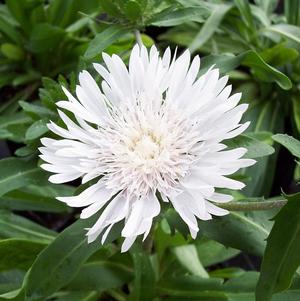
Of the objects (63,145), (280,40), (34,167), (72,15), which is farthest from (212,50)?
(63,145)

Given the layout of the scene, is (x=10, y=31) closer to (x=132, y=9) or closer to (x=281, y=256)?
(x=132, y=9)

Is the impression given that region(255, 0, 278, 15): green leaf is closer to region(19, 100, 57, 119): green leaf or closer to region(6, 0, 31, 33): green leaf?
region(6, 0, 31, 33): green leaf

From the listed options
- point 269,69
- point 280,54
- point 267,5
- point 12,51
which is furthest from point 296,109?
point 12,51

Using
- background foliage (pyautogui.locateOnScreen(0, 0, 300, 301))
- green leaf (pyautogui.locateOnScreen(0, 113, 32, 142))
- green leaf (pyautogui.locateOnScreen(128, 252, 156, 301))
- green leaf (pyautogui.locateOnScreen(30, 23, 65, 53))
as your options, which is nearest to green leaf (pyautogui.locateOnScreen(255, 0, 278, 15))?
background foliage (pyautogui.locateOnScreen(0, 0, 300, 301))

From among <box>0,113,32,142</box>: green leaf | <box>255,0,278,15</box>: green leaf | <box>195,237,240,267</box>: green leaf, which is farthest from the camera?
<box>255,0,278,15</box>: green leaf

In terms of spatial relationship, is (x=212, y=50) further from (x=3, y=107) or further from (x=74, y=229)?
(x=74, y=229)

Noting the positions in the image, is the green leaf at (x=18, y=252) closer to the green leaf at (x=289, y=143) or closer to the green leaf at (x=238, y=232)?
the green leaf at (x=238, y=232)

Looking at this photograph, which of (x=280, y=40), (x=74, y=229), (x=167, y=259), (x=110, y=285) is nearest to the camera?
(x=74, y=229)
